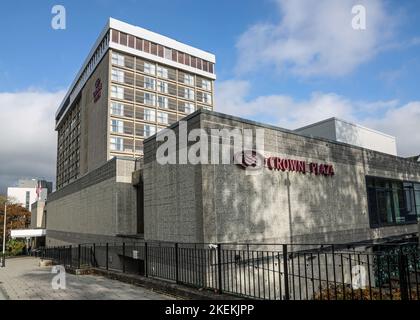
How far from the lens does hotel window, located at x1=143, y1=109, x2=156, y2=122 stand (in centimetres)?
6078

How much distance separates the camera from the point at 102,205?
921 inches

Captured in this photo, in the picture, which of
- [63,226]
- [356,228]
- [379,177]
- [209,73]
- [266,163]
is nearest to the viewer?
[266,163]

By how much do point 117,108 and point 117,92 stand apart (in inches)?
105

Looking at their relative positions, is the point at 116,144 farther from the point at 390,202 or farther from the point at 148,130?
the point at 390,202

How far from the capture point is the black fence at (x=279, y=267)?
23.6 ft

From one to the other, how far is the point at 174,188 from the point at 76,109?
6863 centimetres

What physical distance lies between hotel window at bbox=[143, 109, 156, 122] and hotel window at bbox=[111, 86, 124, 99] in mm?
4823

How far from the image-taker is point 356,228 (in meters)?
18.9

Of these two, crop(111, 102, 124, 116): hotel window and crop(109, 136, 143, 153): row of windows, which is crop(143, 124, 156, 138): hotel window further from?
crop(111, 102, 124, 116): hotel window

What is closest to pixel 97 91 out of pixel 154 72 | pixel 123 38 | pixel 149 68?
pixel 149 68

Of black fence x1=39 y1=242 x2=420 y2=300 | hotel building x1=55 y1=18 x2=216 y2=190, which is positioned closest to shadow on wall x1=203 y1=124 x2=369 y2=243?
black fence x1=39 y1=242 x2=420 y2=300

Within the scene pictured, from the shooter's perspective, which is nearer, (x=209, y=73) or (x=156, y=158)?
(x=156, y=158)

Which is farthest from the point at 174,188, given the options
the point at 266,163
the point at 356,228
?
the point at 356,228

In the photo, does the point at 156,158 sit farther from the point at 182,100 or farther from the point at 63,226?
the point at 182,100
